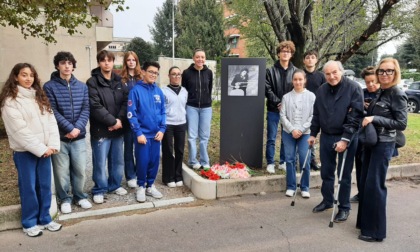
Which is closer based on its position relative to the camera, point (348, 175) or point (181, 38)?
point (348, 175)

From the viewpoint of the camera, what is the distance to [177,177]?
222 inches

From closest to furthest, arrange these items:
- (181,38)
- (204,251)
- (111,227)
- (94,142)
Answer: (204,251) → (111,227) → (94,142) → (181,38)

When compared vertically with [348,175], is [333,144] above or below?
above

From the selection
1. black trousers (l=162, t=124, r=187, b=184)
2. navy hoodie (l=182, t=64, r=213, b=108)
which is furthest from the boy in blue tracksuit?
navy hoodie (l=182, t=64, r=213, b=108)

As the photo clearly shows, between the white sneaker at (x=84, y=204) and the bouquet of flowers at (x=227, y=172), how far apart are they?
1778 millimetres

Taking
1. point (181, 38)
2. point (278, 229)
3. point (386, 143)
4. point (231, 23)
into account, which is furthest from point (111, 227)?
point (181, 38)

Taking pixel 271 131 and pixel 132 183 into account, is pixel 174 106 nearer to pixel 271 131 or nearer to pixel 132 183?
pixel 132 183

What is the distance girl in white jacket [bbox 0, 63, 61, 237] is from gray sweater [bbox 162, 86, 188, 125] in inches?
68.3

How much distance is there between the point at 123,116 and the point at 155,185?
133cm

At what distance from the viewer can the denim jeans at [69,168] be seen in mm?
4344

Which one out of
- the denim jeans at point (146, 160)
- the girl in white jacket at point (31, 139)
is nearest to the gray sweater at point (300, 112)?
the denim jeans at point (146, 160)

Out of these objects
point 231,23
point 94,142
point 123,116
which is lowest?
A: point 94,142

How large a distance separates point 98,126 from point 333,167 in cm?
318

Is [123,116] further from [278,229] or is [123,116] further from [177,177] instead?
[278,229]
